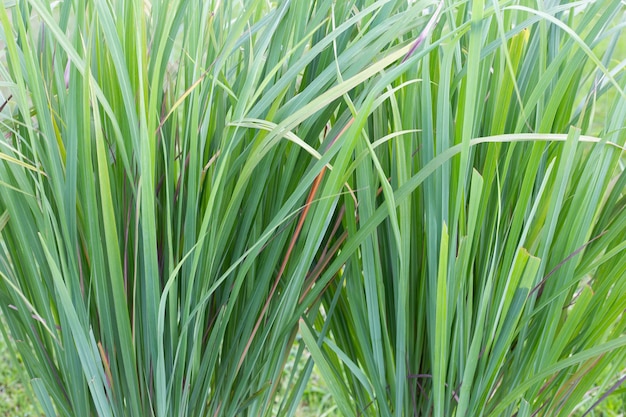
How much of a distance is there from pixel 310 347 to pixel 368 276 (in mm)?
78

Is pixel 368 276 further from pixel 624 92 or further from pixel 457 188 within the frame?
pixel 624 92

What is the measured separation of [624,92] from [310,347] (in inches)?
12.6

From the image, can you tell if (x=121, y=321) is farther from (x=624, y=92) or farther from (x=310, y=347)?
(x=624, y=92)

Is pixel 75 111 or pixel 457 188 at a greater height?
pixel 75 111

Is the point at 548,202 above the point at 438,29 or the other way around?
the other way around

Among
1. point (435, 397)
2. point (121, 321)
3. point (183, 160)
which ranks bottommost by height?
point (435, 397)

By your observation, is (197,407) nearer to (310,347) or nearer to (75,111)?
(310,347)

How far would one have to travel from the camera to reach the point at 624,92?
51 centimetres

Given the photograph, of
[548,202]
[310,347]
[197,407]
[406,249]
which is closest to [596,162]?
[548,202]

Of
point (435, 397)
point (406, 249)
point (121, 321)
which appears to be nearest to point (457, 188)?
point (406, 249)

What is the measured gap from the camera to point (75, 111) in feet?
1.68

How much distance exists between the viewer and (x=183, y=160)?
524 mm

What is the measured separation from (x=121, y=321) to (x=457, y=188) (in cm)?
28

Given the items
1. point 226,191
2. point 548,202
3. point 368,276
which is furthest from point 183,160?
point 548,202
